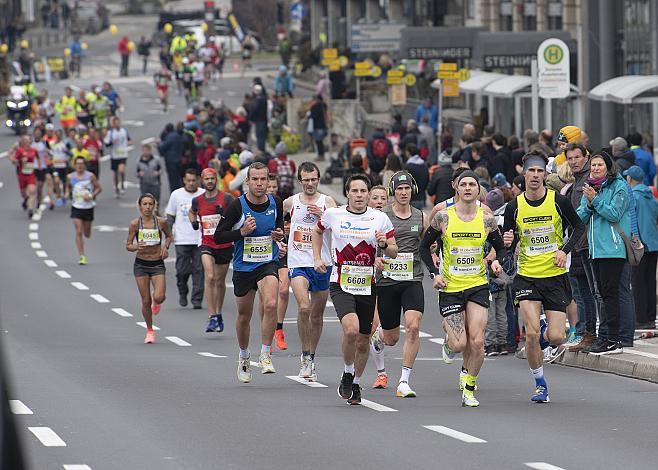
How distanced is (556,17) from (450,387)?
98.9 feet

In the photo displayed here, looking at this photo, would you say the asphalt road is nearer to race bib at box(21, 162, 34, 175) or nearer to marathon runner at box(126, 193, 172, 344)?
marathon runner at box(126, 193, 172, 344)

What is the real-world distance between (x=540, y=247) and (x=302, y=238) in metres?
2.21

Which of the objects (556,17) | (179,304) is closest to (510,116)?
(556,17)

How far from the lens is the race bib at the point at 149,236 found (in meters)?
18.6

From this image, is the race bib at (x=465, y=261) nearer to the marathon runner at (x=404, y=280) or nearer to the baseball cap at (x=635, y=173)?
the marathon runner at (x=404, y=280)

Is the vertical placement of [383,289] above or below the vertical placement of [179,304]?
above

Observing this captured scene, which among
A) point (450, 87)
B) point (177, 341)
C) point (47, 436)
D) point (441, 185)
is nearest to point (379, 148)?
point (450, 87)

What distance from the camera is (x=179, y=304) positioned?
74.4ft

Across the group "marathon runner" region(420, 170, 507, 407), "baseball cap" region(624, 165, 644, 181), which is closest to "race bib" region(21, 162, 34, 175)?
"baseball cap" region(624, 165, 644, 181)

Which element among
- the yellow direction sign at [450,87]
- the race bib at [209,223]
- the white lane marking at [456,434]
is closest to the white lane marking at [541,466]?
the white lane marking at [456,434]

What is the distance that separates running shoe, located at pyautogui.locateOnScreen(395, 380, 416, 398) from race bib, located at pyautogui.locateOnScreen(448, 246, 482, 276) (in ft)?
3.55

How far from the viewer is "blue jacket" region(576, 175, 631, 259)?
14562 mm

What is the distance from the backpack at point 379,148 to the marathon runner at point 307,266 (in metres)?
18.2

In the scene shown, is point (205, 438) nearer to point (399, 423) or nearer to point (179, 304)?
point (399, 423)
